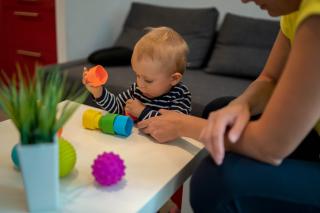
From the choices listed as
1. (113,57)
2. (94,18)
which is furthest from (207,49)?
(94,18)

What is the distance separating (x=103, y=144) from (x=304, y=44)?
533mm

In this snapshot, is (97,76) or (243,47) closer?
(97,76)

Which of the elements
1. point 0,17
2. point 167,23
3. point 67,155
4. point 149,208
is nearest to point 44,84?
point 67,155

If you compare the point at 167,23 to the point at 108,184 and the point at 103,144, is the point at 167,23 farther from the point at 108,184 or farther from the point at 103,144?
the point at 108,184

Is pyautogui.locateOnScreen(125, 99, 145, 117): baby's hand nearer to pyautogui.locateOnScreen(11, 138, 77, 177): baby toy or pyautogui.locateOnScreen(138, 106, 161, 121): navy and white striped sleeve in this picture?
pyautogui.locateOnScreen(138, 106, 161, 121): navy and white striped sleeve

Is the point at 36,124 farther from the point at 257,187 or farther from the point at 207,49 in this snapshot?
the point at 207,49

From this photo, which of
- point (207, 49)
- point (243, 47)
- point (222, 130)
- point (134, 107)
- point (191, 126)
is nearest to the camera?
point (222, 130)

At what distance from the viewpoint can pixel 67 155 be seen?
752 mm

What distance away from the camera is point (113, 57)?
7.64ft

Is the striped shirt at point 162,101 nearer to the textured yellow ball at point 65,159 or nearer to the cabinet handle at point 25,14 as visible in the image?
the textured yellow ball at point 65,159

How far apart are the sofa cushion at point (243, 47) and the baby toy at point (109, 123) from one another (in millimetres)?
1389

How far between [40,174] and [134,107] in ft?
1.73

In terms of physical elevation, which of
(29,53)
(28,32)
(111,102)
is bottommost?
(29,53)

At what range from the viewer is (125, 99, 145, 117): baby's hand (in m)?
1.11
